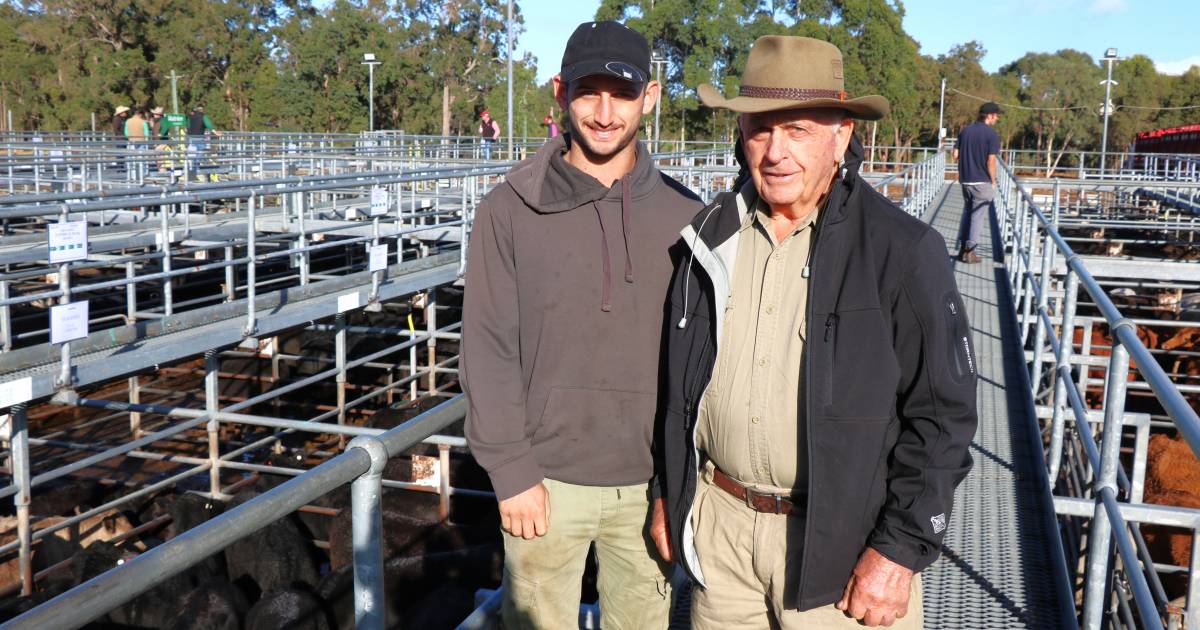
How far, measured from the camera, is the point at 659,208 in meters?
2.72

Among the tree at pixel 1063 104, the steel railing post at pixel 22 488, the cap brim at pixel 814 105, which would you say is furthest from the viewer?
the tree at pixel 1063 104

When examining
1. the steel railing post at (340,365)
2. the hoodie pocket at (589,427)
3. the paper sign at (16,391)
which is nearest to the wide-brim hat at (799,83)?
the hoodie pocket at (589,427)

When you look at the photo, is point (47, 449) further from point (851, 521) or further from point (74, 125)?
point (74, 125)

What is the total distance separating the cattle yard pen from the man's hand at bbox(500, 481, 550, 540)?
0.25 m

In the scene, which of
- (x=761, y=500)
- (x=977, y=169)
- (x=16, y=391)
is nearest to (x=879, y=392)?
(x=761, y=500)

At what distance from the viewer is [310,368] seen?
13.6 meters

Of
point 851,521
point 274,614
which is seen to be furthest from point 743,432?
point 274,614

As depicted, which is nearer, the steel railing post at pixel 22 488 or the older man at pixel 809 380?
the older man at pixel 809 380

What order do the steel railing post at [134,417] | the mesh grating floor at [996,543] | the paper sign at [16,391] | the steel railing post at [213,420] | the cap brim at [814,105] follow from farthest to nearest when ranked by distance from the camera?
1. the steel railing post at [134,417]
2. the steel railing post at [213,420]
3. the paper sign at [16,391]
4. the mesh grating floor at [996,543]
5. the cap brim at [814,105]

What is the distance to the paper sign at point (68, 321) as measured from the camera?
6.46 meters

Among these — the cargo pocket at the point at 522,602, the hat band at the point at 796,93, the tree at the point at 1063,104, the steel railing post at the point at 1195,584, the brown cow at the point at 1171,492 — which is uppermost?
the tree at the point at 1063,104

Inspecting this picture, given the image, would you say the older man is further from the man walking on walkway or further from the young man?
the man walking on walkway

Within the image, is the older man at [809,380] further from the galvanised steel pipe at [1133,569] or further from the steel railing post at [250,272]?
the steel railing post at [250,272]

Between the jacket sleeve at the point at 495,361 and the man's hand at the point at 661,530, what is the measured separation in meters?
0.32
